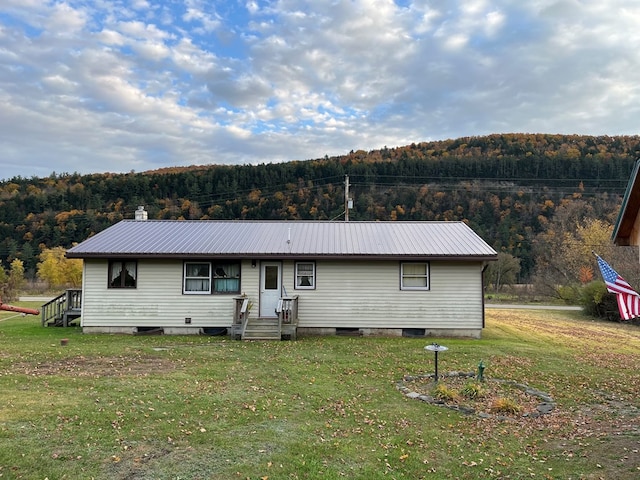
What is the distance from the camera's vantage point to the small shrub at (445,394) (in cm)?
805

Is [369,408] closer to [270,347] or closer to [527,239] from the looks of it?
[270,347]

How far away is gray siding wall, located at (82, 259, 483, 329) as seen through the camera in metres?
15.7

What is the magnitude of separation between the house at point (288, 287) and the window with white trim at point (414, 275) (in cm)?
4

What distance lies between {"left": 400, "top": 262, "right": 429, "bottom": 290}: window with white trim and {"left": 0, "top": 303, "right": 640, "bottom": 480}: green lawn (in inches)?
141

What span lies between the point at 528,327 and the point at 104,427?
1740cm

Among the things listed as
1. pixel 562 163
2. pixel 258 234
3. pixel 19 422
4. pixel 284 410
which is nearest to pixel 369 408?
pixel 284 410

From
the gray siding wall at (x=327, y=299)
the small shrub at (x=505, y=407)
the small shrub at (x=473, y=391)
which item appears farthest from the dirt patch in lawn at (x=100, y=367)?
the small shrub at (x=505, y=407)

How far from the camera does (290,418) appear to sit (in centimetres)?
690

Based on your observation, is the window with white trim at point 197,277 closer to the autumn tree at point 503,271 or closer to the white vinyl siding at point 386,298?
the white vinyl siding at point 386,298

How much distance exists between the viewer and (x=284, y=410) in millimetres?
7293

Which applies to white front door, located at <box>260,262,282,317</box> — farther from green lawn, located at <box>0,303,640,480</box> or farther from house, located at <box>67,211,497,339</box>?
green lawn, located at <box>0,303,640,480</box>

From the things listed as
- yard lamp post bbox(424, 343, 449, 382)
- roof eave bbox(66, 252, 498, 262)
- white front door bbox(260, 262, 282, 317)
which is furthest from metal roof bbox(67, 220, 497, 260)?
yard lamp post bbox(424, 343, 449, 382)

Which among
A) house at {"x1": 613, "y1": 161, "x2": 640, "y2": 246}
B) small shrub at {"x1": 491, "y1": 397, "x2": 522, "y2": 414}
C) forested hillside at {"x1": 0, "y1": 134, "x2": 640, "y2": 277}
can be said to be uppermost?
forested hillside at {"x1": 0, "y1": 134, "x2": 640, "y2": 277}

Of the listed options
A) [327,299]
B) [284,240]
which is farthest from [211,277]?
[327,299]
